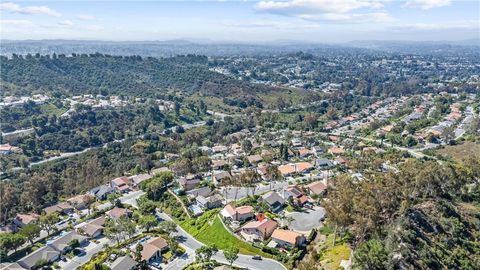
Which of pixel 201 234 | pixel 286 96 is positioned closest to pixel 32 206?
pixel 201 234

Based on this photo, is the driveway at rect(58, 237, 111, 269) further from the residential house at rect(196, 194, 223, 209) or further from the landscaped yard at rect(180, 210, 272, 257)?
the residential house at rect(196, 194, 223, 209)

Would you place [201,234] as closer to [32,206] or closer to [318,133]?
[32,206]

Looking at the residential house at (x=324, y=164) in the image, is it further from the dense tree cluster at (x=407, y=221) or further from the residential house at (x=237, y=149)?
the dense tree cluster at (x=407, y=221)

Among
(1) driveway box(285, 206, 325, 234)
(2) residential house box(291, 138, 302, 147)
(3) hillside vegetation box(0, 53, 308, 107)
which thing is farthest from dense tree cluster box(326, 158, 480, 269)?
(3) hillside vegetation box(0, 53, 308, 107)

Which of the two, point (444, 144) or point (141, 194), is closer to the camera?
point (141, 194)

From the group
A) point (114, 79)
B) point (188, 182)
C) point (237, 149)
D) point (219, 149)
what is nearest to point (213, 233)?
point (188, 182)
